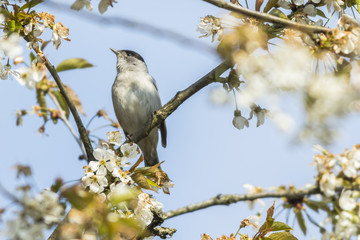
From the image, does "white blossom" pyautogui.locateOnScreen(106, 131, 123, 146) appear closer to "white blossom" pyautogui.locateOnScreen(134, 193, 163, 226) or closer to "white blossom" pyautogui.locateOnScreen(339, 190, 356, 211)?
"white blossom" pyautogui.locateOnScreen(134, 193, 163, 226)

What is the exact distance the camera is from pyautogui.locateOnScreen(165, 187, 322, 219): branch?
7.56 ft

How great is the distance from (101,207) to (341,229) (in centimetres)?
123

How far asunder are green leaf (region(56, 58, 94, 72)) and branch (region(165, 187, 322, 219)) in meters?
2.75

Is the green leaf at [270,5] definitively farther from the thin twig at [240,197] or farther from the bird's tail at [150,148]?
the bird's tail at [150,148]

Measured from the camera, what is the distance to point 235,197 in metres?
2.59

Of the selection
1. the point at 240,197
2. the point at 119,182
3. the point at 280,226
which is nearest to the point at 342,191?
the point at 240,197

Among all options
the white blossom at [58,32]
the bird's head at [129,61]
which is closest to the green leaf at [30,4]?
the white blossom at [58,32]

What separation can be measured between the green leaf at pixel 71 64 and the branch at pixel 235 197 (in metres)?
2.75

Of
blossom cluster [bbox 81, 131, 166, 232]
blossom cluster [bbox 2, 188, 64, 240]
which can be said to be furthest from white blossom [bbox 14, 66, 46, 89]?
blossom cluster [bbox 2, 188, 64, 240]

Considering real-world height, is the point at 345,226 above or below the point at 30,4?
below

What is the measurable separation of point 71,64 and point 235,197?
3119mm

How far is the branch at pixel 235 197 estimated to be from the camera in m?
2.30

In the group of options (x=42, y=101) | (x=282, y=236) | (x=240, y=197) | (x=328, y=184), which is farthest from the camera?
(x=42, y=101)

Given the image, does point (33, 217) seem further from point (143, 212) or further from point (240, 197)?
point (143, 212)
